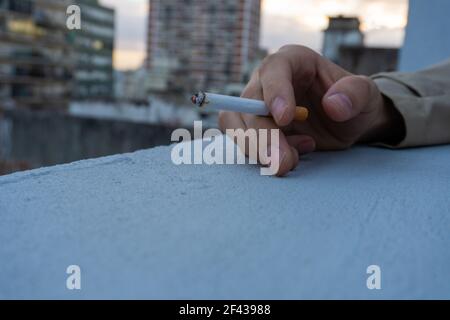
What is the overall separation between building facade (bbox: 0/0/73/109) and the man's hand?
13.5 meters

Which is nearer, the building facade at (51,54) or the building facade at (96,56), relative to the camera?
the building facade at (51,54)

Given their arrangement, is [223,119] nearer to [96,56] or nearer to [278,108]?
[278,108]

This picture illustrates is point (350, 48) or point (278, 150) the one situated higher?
point (350, 48)

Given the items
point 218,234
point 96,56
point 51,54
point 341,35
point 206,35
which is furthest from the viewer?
point 206,35

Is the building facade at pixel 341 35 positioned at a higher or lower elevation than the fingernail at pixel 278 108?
higher

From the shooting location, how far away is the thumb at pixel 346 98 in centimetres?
48

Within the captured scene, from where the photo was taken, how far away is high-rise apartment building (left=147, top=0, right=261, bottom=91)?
18.3m

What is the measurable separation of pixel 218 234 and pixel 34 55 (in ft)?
50.3

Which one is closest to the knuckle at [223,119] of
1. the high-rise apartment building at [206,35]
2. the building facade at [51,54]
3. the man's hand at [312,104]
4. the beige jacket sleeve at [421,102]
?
the man's hand at [312,104]

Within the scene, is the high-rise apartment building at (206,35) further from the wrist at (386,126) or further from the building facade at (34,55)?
the wrist at (386,126)

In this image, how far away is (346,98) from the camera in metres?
0.48

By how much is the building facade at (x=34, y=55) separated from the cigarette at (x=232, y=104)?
13616 millimetres

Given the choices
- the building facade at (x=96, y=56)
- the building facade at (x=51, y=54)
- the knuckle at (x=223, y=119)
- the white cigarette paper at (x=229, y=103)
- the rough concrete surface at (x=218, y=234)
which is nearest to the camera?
the rough concrete surface at (x=218, y=234)

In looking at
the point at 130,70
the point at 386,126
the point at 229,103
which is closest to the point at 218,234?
the point at 229,103
